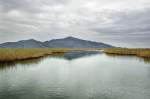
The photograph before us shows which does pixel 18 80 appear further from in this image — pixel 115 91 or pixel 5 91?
pixel 115 91

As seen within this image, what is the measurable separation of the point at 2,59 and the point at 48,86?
2251 cm

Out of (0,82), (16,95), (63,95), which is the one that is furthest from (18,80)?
(63,95)

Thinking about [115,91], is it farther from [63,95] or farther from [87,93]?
[63,95]

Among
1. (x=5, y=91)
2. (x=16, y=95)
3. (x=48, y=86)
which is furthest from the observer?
(x=48, y=86)

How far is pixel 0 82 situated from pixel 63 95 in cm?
777

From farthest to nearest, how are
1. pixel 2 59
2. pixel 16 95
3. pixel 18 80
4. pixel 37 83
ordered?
pixel 2 59 → pixel 18 80 → pixel 37 83 → pixel 16 95

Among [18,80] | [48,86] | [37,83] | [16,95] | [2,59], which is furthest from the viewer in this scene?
[2,59]

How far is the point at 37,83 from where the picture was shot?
20.5 meters

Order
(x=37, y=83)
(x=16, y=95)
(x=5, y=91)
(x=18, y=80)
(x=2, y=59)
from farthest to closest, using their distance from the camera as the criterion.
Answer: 1. (x=2, y=59)
2. (x=18, y=80)
3. (x=37, y=83)
4. (x=5, y=91)
5. (x=16, y=95)

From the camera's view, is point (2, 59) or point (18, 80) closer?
point (18, 80)

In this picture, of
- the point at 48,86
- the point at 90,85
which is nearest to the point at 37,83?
the point at 48,86

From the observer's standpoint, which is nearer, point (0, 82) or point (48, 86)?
point (48, 86)

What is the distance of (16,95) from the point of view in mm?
15891

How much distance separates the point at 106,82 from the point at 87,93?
5048 millimetres
